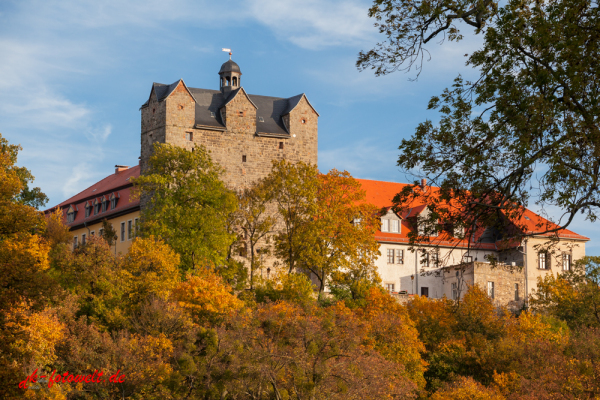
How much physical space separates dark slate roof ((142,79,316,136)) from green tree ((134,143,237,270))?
4.62 metres

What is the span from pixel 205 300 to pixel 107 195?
103ft

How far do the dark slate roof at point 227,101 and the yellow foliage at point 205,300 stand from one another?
52.5 feet

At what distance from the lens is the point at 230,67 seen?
58531 millimetres

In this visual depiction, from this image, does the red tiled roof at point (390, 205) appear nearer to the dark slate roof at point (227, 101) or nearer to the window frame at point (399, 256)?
the window frame at point (399, 256)

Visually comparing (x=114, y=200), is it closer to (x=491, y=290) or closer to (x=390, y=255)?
(x=390, y=255)

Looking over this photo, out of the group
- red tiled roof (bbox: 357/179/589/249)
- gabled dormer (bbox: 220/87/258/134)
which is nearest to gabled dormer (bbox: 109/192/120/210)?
gabled dormer (bbox: 220/87/258/134)

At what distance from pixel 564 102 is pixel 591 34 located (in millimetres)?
1170

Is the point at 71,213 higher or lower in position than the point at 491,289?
higher

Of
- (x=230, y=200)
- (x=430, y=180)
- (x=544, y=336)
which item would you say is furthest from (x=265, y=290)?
(x=430, y=180)

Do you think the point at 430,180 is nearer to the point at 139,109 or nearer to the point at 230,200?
the point at 230,200

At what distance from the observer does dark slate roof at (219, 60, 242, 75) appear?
192ft

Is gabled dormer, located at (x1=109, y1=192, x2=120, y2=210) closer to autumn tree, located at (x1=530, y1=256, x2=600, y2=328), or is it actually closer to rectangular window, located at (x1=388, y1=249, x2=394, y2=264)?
rectangular window, located at (x1=388, y1=249, x2=394, y2=264)

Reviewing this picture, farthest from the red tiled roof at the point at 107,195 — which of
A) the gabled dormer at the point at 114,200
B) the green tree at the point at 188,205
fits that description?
the green tree at the point at 188,205

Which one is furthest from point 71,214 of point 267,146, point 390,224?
point 390,224
